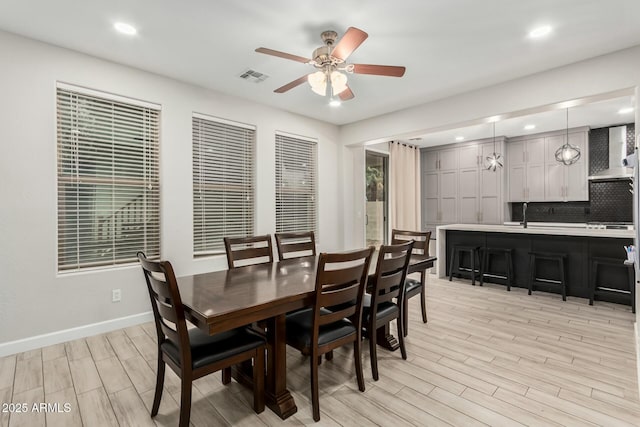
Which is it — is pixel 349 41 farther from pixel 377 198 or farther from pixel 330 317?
pixel 377 198

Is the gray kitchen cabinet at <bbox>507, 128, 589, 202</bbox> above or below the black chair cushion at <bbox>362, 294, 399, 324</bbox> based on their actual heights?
above

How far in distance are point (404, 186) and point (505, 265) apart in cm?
274

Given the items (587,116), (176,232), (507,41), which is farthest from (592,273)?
(176,232)

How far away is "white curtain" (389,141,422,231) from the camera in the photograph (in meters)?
6.62

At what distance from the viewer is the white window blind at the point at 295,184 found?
471 centimetres

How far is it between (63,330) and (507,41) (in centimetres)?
484

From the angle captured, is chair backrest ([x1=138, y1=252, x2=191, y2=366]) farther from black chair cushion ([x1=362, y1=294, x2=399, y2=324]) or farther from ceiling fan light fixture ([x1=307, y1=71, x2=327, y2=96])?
ceiling fan light fixture ([x1=307, y1=71, x2=327, y2=96])

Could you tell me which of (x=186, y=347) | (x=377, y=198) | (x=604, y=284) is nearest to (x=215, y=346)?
(x=186, y=347)

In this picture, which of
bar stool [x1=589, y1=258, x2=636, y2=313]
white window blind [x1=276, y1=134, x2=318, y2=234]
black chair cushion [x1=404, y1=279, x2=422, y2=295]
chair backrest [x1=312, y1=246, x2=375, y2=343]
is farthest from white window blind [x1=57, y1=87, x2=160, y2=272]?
bar stool [x1=589, y1=258, x2=636, y2=313]

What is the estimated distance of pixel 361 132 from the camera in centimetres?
520

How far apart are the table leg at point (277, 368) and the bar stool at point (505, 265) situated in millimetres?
3968

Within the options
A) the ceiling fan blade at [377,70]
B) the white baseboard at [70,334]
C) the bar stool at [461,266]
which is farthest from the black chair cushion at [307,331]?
the bar stool at [461,266]

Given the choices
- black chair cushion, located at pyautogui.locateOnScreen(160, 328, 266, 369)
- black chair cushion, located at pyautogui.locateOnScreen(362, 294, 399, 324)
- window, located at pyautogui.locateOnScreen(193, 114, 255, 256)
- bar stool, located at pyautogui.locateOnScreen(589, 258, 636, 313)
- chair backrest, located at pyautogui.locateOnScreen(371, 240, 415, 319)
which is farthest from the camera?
window, located at pyautogui.locateOnScreen(193, 114, 255, 256)

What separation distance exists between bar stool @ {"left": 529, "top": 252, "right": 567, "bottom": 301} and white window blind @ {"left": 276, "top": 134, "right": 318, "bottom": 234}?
10.6 ft
